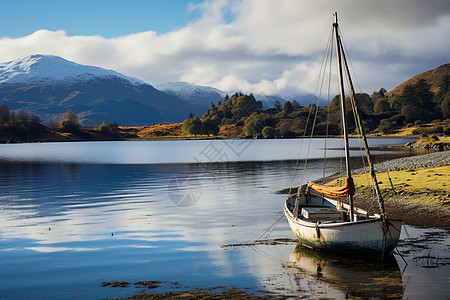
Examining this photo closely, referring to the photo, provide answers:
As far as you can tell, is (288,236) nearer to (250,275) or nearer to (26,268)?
(250,275)

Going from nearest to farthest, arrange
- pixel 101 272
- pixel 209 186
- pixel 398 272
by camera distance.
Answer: pixel 398 272, pixel 101 272, pixel 209 186

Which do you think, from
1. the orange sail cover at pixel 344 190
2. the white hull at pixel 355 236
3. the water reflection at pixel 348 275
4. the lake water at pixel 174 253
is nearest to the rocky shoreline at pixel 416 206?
the lake water at pixel 174 253

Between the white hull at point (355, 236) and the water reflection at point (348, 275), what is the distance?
2.09ft

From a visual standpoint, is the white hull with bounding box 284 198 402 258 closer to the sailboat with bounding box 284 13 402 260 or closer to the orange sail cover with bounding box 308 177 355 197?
the sailboat with bounding box 284 13 402 260

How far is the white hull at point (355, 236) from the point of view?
2236 centimetres

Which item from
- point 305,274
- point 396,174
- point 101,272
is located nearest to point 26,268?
point 101,272

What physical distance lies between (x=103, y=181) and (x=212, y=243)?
4659cm

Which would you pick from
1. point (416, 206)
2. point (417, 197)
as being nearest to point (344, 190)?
point (416, 206)

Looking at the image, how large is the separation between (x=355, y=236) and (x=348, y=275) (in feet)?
7.54

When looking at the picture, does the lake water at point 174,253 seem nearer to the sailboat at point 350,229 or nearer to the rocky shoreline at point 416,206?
the sailboat at point 350,229

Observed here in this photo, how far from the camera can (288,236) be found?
3073 centimetres

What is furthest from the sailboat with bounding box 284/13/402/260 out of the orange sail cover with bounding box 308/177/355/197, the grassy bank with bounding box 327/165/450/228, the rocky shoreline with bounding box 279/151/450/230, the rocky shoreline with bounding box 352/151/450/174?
the rocky shoreline with bounding box 352/151/450/174

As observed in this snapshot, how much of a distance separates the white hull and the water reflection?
64 centimetres

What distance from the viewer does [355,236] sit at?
22.9 meters
